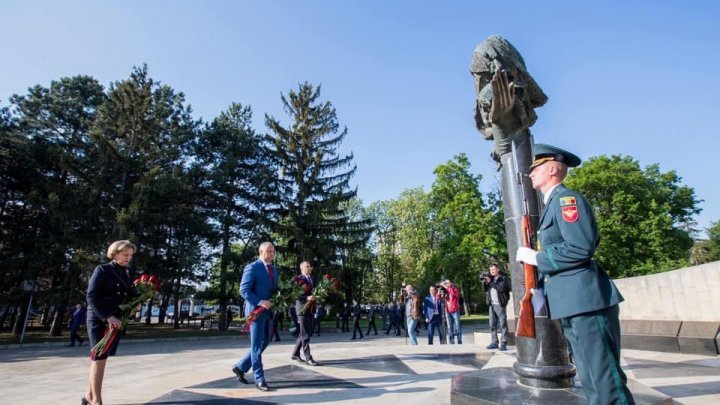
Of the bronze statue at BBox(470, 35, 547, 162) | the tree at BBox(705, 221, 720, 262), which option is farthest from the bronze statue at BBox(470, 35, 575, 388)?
the tree at BBox(705, 221, 720, 262)

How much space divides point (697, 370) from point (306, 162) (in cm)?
2544

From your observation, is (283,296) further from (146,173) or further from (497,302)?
(146,173)

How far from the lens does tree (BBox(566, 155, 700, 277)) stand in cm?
3131

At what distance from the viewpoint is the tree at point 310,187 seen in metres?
→ 27.4

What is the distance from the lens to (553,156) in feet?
9.72

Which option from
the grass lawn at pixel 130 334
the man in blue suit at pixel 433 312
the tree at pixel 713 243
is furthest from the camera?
the tree at pixel 713 243

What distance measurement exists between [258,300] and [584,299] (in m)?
4.36

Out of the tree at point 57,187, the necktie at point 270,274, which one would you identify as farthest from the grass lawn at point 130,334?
the necktie at point 270,274

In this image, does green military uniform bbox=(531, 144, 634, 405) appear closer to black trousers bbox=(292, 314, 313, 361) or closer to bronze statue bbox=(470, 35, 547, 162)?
bronze statue bbox=(470, 35, 547, 162)

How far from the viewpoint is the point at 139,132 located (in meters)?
23.1

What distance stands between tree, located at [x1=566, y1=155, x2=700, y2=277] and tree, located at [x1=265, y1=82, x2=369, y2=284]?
19.8m

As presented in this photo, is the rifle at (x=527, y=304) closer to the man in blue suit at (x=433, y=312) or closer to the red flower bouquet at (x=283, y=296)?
the red flower bouquet at (x=283, y=296)

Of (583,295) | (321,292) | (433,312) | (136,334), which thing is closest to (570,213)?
(583,295)

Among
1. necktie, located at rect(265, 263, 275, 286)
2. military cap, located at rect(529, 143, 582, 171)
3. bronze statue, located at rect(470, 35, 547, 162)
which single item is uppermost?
bronze statue, located at rect(470, 35, 547, 162)
